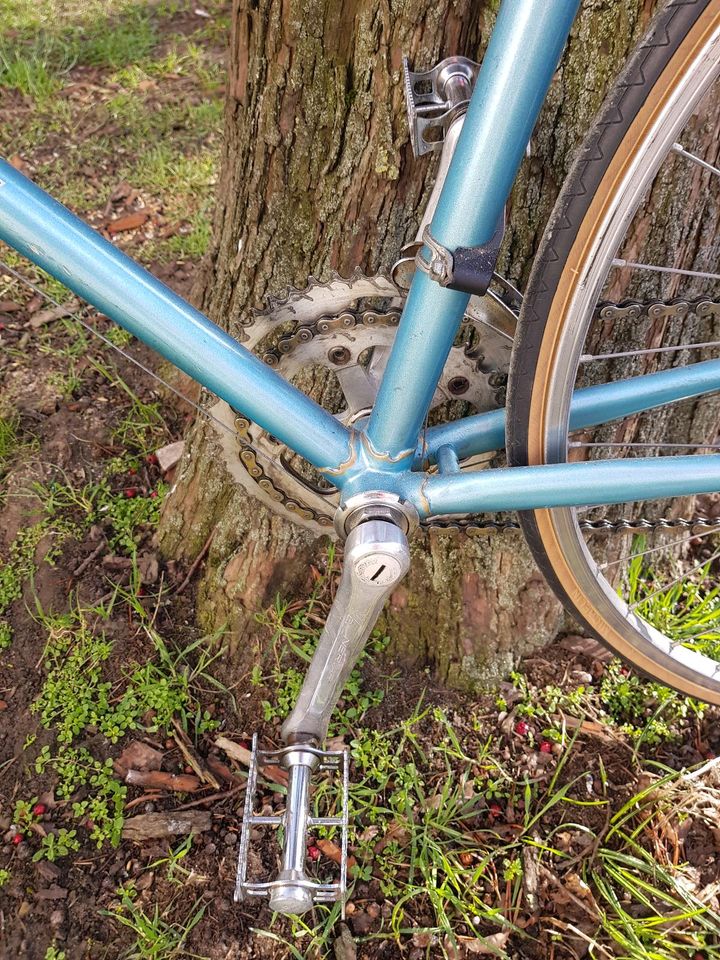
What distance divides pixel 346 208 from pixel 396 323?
32cm

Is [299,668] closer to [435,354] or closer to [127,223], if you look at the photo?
[435,354]

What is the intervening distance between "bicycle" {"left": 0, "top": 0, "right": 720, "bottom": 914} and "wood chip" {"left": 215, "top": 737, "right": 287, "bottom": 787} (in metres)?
0.27

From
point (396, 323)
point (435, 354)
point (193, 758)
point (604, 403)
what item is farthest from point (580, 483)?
point (193, 758)

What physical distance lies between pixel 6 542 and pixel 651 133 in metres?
1.87

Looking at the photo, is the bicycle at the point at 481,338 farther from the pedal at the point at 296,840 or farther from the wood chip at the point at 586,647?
the wood chip at the point at 586,647

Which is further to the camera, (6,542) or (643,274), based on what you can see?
(6,542)

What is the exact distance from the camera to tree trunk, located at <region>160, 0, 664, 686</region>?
130 centimetres

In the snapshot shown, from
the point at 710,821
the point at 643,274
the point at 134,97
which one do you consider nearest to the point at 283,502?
the point at 643,274

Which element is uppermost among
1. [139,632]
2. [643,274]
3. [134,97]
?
[134,97]

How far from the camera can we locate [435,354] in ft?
3.87

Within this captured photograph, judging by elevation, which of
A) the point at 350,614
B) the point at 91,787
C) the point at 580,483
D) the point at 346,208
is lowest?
the point at 91,787

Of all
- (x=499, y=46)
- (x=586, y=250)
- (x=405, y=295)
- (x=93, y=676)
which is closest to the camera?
(x=499, y=46)

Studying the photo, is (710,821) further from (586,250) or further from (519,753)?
(586,250)

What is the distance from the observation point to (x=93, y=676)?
1923 mm
